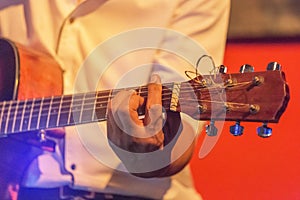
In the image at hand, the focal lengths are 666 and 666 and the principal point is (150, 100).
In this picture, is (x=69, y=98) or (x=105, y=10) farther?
(x=105, y=10)

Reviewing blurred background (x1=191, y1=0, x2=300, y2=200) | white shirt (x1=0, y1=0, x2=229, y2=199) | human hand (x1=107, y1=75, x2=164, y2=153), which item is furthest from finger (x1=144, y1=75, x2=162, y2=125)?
blurred background (x1=191, y1=0, x2=300, y2=200)

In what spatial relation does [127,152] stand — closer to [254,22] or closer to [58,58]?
[58,58]

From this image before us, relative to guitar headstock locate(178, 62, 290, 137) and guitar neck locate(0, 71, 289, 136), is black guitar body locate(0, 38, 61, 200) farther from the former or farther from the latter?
guitar headstock locate(178, 62, 290, 137)

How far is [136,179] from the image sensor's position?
102cm

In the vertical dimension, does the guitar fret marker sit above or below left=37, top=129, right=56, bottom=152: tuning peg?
above

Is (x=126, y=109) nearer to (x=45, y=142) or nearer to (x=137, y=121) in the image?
(x=137, y=121)

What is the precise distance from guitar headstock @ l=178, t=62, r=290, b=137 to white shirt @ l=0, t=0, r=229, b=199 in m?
0.17

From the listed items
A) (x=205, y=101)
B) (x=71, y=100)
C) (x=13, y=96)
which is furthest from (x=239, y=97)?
(x=13, y=96)

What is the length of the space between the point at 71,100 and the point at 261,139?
369mm

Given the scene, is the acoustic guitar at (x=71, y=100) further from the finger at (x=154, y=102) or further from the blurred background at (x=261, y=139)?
the blurred background at (x=261, y=139)

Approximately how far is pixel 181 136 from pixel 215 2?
267 mm

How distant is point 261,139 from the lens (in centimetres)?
114

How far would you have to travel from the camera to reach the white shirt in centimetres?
102

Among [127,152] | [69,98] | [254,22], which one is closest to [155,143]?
[127,152]
